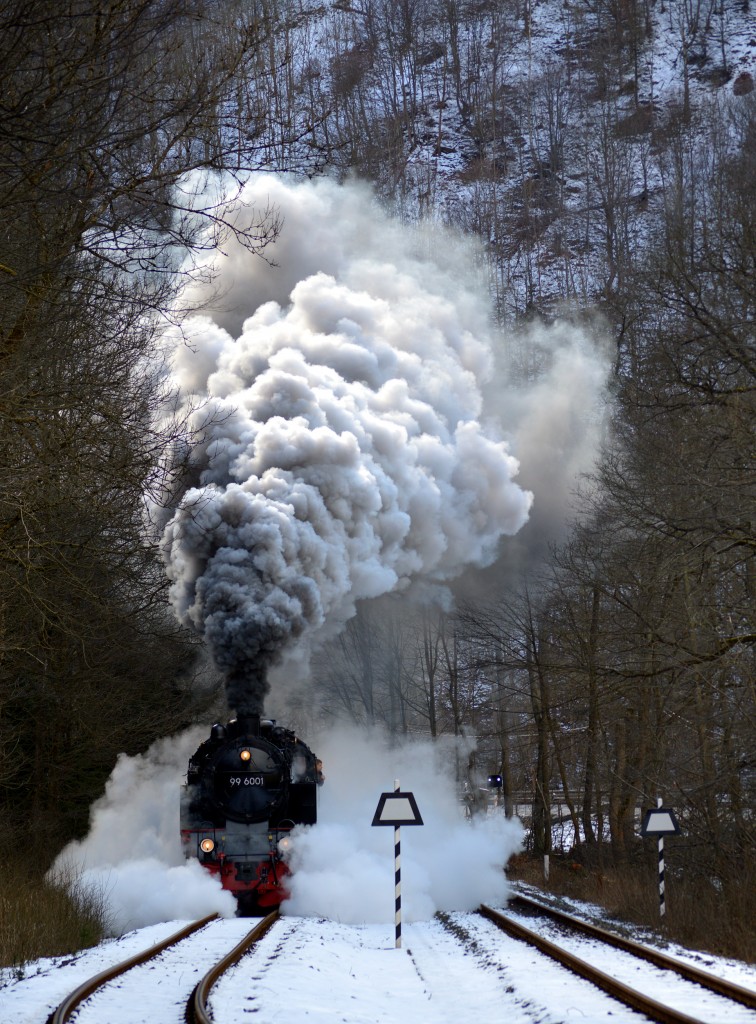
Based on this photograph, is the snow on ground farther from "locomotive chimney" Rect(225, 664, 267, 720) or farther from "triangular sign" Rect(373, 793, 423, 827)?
"locomotive chimney" Rect(225, 664, 267, 720)

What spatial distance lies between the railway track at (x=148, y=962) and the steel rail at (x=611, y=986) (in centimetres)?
239

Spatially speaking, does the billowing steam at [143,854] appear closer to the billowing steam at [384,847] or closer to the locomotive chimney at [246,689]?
the billowing steam at [384,847]

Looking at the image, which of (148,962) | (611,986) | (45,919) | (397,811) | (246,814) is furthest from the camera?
(246,814)

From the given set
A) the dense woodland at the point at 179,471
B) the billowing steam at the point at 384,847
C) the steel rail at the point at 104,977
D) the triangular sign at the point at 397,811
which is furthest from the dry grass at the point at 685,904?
the steel rail at the point at 104,977

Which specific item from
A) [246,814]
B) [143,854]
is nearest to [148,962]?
[246,814]

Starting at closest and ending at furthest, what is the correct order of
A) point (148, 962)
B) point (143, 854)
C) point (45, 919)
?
point (148, 962) < point (45, 919) < point (143, 854)

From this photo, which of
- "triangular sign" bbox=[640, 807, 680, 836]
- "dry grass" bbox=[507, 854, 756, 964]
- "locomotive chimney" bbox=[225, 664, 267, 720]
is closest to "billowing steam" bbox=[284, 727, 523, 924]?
"dry grass" bbox=[507, 854, 756, 964]

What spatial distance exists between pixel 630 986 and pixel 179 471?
31.3 ft

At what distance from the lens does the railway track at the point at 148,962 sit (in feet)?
20.3

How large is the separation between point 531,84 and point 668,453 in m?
69.5

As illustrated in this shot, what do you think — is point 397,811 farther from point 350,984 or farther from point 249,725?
point 249,725

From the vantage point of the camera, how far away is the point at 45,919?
10.1m

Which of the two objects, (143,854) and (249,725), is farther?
(143,854)

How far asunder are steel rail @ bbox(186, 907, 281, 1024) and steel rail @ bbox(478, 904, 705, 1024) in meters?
2.38
